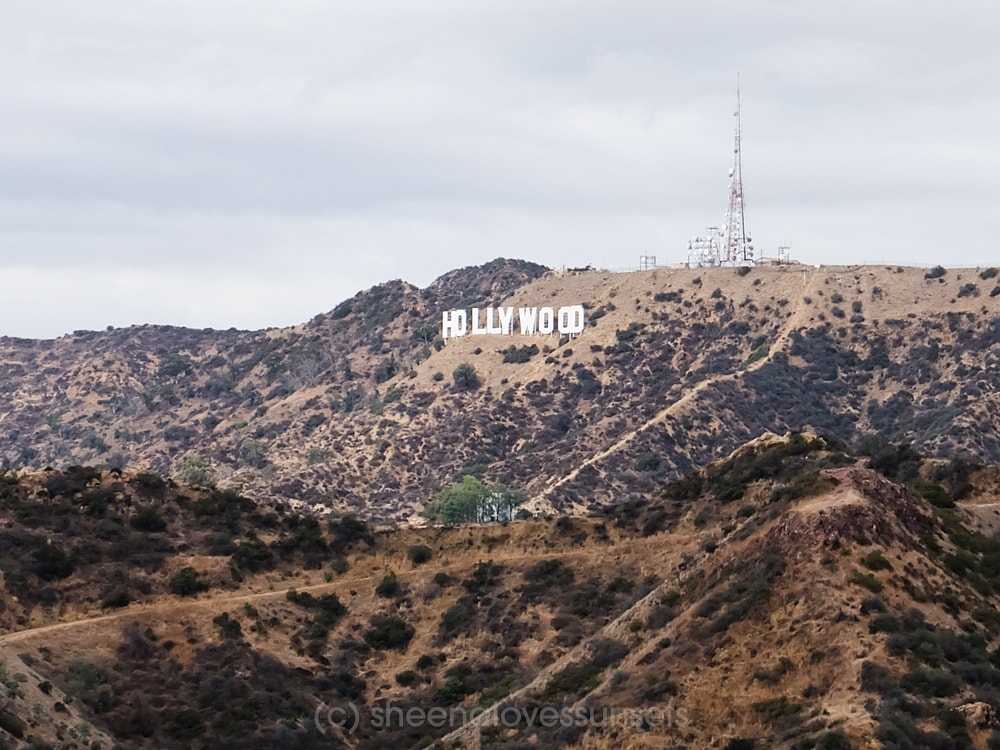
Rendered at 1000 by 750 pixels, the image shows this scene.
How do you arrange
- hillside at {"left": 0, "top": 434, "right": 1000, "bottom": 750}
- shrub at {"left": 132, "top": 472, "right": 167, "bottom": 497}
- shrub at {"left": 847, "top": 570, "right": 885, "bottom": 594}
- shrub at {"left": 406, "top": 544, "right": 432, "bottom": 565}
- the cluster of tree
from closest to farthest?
1. hillside at {"left": 0, "top": 434, "right": 1000, "bottom": 750}
2. shrub at {"left": 847, "top": 570, "right": 885, "bottom": 594}
3. shrub at {"left": 406, "top": 544, "right": 432, "bottom": 565}
4. shrub at {"left": 132, "top": 472, "right": 167, "bottom": 497}
5. the cluster of tree

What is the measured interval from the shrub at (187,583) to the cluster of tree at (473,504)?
186 ft

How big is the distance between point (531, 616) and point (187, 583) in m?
19.1

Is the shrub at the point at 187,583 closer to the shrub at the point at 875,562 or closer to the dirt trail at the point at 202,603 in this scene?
the dirt trail at the point at 202,603

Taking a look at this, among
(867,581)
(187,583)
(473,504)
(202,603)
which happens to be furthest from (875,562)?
(473,504)

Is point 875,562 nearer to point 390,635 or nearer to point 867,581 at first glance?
point 867,581

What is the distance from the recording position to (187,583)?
98312 millimetres

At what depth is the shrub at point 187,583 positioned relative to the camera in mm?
97938

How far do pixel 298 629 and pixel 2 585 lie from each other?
15.4m

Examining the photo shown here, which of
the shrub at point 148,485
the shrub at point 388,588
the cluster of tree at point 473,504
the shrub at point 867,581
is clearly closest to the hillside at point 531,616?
the shrub at point 867,581

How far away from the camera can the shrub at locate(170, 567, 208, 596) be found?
97.9 meters

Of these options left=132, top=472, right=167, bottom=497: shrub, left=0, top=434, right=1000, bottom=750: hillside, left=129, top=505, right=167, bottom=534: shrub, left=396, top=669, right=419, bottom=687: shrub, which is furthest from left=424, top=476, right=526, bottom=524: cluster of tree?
left=396, top=669, right=419, bottom=687: shrub

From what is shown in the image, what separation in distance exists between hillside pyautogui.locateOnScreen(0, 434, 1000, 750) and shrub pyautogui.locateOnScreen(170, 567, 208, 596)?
0.56ft

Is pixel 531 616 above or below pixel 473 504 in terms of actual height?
above

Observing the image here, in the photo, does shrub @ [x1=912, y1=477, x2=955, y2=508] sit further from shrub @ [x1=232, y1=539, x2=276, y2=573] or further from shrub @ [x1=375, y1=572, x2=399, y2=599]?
shrub @ [x1=232, y1=539, x2=276, y2=573]
